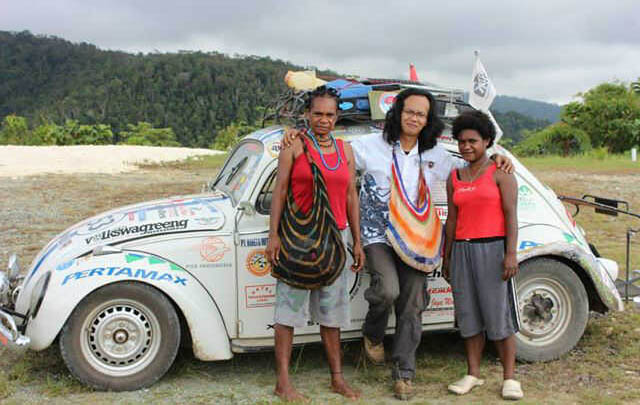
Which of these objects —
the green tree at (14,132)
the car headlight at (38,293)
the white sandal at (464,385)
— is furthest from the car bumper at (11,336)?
the green tree at (14,132)

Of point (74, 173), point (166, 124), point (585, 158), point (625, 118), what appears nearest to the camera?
point (74, 173)

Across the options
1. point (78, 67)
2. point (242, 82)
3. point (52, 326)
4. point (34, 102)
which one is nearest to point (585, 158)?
point (52, 326)

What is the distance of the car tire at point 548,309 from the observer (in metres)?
4.94

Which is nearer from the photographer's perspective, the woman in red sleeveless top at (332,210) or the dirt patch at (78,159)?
the woman in red sleeveless top at (332,210)

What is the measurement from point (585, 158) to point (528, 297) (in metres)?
23.5

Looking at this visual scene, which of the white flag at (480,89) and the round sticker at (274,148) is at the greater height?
the white flag at (480,89)

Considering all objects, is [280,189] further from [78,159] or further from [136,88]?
[136,88]

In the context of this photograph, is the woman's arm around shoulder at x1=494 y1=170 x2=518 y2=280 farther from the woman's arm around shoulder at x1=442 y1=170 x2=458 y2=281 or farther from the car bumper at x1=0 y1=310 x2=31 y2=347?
the car bumper at x1=0 y1=310 x2=31 y2=347

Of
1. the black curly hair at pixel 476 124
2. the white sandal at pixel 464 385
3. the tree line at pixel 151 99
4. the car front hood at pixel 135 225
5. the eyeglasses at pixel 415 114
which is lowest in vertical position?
the white sandal at pixel 464 385

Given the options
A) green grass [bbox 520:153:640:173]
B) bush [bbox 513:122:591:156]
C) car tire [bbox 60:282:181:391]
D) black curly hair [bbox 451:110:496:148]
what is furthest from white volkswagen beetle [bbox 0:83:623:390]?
bush [bbox 513:122:591:156]

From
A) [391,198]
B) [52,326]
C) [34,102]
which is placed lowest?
[52,326]

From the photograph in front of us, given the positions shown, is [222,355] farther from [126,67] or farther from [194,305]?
[126,67]

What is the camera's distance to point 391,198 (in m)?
4.26

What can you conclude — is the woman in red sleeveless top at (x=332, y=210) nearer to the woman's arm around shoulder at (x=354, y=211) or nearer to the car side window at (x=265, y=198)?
the woman's arm around shoulder at (x=354, y=211)
